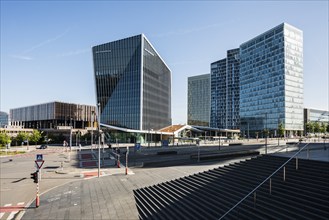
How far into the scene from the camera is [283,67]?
13562cm

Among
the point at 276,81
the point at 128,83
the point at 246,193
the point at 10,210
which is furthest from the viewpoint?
the point at 276,81

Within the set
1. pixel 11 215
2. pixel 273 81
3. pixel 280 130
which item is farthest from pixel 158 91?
pixel 11 215

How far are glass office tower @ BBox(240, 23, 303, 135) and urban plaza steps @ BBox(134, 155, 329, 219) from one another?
427 feet

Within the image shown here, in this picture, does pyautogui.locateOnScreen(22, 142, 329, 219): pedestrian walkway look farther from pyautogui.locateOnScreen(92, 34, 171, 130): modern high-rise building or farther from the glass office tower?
the glass office tower

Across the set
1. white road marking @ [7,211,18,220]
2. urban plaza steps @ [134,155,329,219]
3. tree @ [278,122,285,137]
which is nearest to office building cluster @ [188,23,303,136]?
tree @ [278,122,285,137]

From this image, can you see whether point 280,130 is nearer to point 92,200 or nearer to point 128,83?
point 128,83

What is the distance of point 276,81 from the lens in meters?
138

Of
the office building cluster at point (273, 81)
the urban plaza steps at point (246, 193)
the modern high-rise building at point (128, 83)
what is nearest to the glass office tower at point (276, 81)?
the office building cluster at point (273, 81)

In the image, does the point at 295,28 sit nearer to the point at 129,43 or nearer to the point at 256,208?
the point at 129,43

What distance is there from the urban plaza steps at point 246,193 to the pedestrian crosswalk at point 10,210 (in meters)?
8.51

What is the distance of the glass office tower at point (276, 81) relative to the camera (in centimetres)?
13588

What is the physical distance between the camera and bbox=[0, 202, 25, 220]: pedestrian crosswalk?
15.9 m

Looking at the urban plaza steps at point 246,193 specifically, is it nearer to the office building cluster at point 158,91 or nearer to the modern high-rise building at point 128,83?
the office building cluster at point 158,91

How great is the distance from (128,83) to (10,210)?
8719cm
